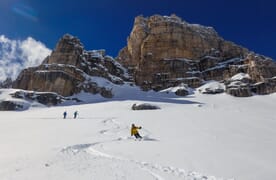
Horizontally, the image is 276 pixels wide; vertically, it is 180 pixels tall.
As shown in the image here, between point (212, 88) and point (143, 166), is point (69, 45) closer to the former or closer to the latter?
point (212, 88)

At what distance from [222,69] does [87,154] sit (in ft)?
261

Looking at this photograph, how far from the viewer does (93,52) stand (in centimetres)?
9231

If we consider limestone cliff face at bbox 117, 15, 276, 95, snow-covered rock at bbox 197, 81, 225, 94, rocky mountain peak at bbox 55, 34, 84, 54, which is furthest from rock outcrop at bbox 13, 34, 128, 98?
snow-covered rock at bbox 197, 81, 225, 94

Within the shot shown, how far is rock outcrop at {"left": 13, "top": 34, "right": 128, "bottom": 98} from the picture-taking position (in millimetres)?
67625

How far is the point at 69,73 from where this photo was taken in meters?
71.5

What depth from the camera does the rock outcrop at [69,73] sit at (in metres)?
67.6

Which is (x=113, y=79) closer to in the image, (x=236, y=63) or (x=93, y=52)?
(x=93, y=52)

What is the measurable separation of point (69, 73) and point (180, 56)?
44.2 metres

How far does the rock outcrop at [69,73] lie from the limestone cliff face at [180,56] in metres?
14.2

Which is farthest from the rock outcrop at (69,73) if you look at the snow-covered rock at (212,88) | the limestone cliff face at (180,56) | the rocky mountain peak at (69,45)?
the snow-covered rock at (212,88)

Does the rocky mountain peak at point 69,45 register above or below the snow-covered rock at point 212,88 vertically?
above

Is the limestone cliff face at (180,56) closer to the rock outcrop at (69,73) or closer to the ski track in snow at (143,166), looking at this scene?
the rock outcrop at (69,73)

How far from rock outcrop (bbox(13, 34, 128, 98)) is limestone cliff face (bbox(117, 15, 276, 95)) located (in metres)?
14.2

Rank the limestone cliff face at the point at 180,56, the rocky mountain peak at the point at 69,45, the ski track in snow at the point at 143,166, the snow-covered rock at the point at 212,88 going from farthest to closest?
the limestone cliff face at the point at 180,56 → the rocky mountain peak at the point at 69,45 → the snow-covered rock at the point at 212,88 → the ski track in snow at the point at 143,166
